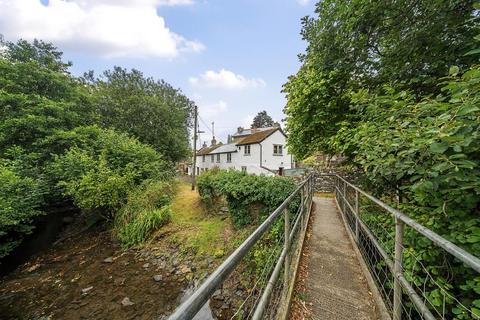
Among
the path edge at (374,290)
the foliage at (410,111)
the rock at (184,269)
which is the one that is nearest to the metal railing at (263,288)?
the path edge at (374,290)

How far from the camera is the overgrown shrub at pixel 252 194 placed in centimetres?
784

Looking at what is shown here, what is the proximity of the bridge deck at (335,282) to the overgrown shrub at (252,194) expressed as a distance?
278 cm

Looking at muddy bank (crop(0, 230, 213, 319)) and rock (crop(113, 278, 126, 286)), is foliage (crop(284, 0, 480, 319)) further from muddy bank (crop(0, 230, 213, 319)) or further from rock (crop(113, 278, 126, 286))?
rock (crop(113, 278, 126, 286))

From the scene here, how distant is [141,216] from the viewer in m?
9.89

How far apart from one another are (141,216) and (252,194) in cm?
537

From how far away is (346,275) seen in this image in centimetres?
335

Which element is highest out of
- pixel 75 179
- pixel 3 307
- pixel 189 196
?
pixel 75 179

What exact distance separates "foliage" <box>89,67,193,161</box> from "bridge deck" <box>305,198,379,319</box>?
60.6ft

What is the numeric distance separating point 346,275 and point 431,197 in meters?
1.74

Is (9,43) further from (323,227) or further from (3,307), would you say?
(323,227)

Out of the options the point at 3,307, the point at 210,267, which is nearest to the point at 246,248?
the point at 210,267

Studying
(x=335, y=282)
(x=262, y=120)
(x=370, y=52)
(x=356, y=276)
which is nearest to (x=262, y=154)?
(x=370, y=52)

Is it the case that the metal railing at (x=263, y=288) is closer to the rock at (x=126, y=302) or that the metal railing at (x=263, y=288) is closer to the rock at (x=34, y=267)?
the rock at (x=126, y=302)

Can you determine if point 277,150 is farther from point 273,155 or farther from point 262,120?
point 262,120
